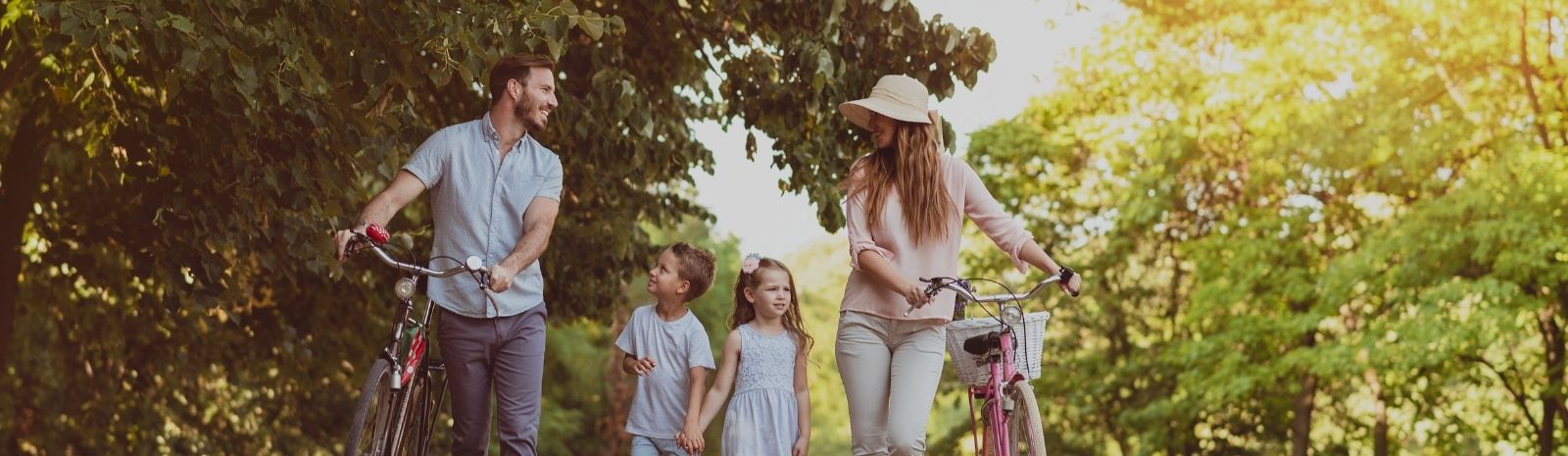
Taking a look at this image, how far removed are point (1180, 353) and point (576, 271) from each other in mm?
13774

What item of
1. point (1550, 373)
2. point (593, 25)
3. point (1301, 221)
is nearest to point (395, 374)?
point (593, 25)

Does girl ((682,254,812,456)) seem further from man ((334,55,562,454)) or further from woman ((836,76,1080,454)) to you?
man ((334,55,562,454))

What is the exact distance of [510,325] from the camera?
5.64m

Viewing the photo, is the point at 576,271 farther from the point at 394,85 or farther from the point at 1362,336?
the point at 1362,336

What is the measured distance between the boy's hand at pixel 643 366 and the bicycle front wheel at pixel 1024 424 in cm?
148

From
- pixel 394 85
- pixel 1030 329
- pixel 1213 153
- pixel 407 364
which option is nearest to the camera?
pixel 407 364

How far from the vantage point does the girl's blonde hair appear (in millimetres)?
6617

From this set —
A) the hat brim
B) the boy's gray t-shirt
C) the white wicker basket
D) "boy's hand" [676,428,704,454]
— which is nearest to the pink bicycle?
the white wicker basket

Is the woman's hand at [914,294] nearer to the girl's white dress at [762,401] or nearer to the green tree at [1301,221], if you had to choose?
the girl's white dress at [762,401]

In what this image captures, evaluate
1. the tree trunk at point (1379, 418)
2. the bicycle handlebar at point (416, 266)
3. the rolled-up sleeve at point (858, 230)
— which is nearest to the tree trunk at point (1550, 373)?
the tree trunk at point (1379, 418)

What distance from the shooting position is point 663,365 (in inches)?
262

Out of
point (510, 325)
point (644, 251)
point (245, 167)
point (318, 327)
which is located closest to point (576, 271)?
point (644, 251)

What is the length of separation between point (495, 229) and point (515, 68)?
527 millimetres

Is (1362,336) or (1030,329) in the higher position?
(1362,336)
